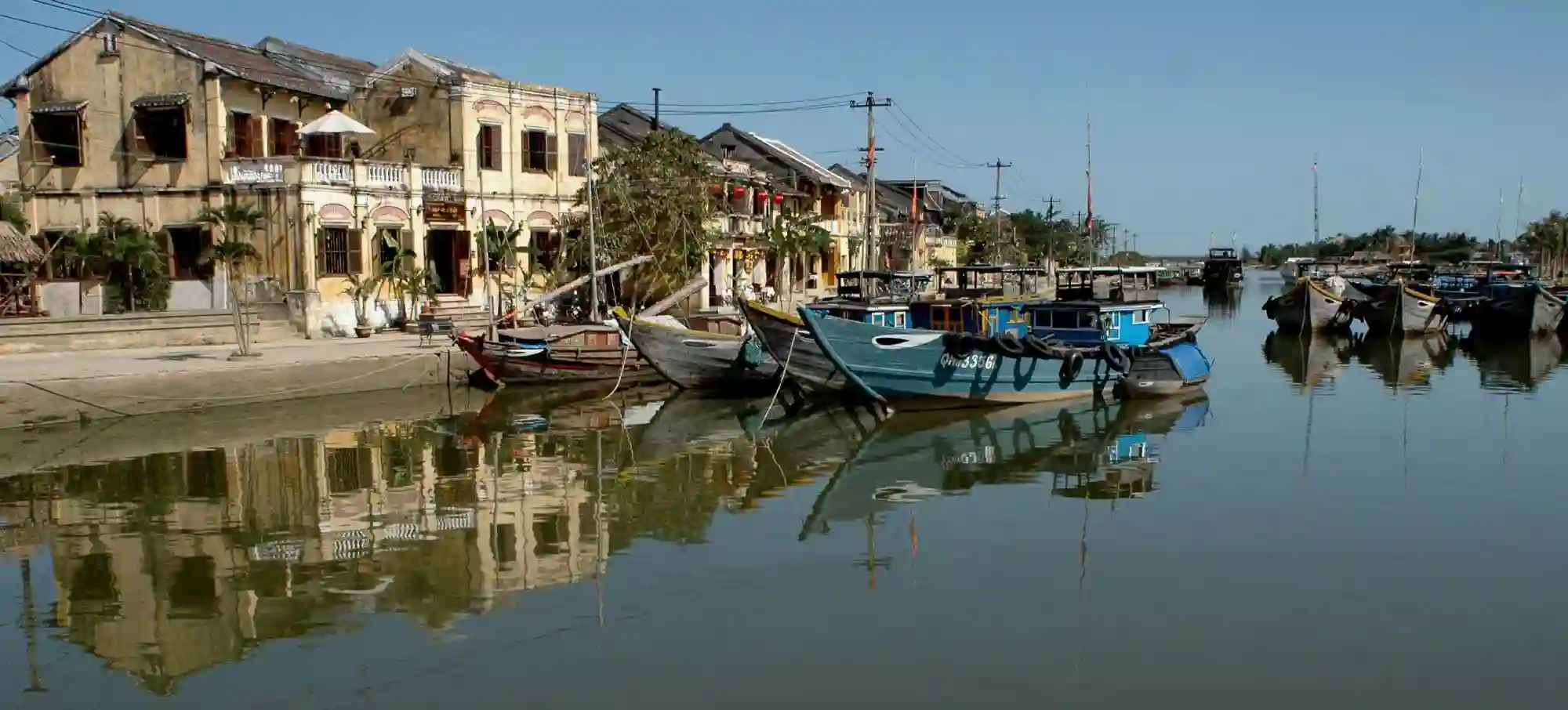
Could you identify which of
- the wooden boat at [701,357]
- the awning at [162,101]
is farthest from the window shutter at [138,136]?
the wooden boat at [701,357]

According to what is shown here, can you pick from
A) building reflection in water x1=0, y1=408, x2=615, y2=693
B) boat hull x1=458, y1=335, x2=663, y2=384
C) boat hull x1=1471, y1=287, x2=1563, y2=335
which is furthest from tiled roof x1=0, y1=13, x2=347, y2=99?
boat hull x1=1471, y1=287, x2=1563, y2=335

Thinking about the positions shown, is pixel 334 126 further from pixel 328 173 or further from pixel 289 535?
pixel 289 535

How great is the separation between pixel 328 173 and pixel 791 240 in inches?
657

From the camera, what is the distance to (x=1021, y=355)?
75.0 feet

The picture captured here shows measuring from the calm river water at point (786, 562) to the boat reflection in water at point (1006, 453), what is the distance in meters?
0.10

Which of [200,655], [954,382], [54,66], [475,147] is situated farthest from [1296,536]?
[54,66]

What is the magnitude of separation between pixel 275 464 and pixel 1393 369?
87.4 ft

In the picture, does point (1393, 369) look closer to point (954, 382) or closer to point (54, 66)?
point (954, 382)

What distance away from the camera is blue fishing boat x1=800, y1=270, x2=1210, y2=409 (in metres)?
22.2

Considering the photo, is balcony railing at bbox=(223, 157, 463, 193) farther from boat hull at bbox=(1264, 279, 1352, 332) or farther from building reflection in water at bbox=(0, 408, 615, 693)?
boat hull at bbox=(1264, 279, 1352, 332)

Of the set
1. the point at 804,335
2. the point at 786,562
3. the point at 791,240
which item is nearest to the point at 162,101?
the point at 804,335

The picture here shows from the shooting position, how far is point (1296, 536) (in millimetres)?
14477

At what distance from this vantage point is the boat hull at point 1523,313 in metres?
41.3

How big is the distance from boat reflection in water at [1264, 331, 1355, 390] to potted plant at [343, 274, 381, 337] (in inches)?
845
